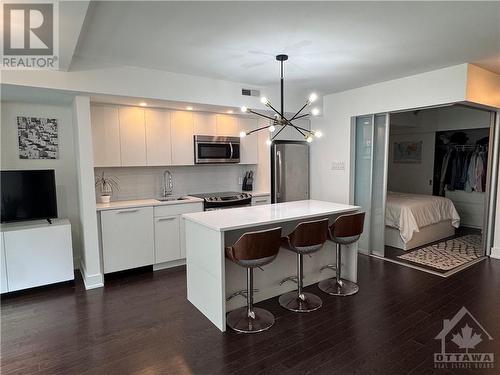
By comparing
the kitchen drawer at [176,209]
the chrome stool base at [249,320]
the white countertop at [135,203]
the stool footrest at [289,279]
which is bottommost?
the chrome stool base at [249,320]

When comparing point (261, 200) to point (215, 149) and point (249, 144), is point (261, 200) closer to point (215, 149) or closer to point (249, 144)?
point (249, 144)

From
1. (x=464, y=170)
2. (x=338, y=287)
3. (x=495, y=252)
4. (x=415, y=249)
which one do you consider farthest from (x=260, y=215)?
(x=464, y=170)

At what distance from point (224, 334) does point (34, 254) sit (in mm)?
2487

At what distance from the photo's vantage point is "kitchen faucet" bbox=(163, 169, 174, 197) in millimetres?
4886

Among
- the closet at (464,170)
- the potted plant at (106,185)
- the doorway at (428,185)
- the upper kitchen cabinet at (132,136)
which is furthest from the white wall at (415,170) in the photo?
the potted plant at (106,185)

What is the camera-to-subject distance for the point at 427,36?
2.87 m

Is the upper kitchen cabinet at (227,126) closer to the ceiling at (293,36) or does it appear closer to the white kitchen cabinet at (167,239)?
the ceiling at (293,36)

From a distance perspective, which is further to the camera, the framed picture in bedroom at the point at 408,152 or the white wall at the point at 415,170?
the framed picture in bedroom at the point at 408,152

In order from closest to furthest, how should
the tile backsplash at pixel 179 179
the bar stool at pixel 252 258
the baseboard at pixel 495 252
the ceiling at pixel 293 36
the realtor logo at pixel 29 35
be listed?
the realtor logo at pixel 29 35
the ceiling at pixel 293 36
the bar stool at pixel 252 258
the tile backsplash at pixel 179 179
the baseboard at pixel 495 252

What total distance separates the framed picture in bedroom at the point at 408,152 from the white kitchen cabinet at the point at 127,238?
6.36 meters

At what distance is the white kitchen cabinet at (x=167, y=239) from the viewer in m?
4.28

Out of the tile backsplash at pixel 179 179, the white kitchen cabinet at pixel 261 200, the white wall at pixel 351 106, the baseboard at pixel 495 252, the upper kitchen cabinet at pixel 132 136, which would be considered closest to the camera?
the white wall at pixel 351 106

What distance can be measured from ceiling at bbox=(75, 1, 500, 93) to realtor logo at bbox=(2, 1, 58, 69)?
0.29 m

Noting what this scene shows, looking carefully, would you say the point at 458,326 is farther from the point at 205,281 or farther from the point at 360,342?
the point at 205,281
